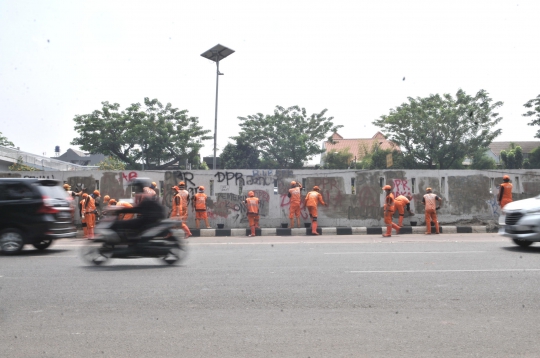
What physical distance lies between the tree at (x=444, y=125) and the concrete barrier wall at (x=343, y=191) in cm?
2450

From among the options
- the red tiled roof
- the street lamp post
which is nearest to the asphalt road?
the street lamp post

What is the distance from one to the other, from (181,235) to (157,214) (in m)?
0.61

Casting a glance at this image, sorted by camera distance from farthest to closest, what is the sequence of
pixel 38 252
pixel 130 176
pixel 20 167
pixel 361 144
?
pixel 361 144 < pixel 20 167 < pixel 130 176 < pixel 38 252

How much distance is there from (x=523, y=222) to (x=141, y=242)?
763cm

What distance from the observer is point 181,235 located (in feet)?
30.8

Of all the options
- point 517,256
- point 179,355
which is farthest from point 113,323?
point 517,256

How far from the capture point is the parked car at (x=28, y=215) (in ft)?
34.7

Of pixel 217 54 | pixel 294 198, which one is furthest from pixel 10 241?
pixel 217 54

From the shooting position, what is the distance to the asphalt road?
181 inches

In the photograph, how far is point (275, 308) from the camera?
5.87 meters

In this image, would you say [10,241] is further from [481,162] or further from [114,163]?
[481,162]

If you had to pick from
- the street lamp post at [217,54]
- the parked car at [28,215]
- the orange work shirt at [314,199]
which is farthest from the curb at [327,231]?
the parked car at [28,215]

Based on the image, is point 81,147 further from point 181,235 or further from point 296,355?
point 296,355

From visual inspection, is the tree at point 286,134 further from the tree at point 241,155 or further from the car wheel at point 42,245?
the car wheel at point 42,245
